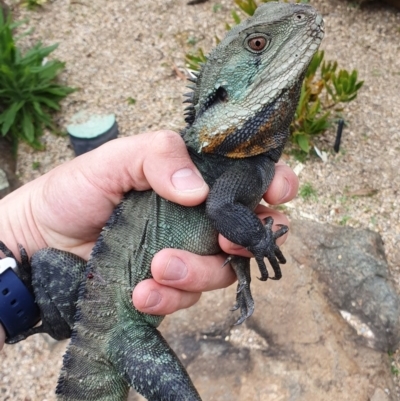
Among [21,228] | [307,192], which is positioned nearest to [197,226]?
[21,228]

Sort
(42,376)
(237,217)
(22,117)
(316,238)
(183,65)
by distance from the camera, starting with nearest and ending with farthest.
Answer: (237,217) < (42,376) < (316,238) < (22,117) < (183,65)

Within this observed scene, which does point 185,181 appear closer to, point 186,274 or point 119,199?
point 186,274

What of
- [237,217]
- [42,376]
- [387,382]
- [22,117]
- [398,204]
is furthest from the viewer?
[22,117]

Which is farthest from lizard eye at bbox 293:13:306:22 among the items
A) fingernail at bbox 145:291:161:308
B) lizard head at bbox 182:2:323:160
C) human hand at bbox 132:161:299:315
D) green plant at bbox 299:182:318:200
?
green plant at bbox 299:182:318:200

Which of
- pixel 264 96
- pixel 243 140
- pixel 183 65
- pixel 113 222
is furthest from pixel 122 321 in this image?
pixel 183 65

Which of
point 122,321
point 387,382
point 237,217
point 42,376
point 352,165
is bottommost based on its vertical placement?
point 42,376

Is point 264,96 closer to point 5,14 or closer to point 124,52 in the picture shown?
point 124,52
